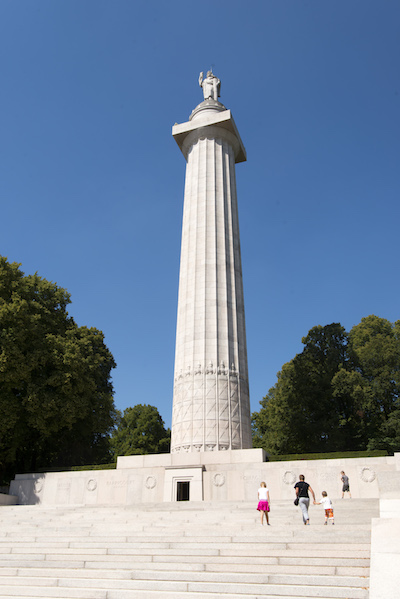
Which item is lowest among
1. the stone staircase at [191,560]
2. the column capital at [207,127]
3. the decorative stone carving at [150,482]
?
the stone staircase at [191,560]

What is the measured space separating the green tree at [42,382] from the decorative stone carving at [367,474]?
16.4 meters

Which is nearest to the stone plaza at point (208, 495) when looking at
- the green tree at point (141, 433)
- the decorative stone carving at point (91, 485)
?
the decorative stone carving at point (91, 485)

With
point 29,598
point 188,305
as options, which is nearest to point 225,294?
point 188,305

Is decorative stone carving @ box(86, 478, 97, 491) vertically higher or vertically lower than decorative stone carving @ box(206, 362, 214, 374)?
lower

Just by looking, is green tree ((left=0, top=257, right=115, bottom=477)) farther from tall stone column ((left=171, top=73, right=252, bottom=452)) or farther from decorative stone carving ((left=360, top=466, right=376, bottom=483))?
decorative stone carving ((left=360, top=466, right=376, bottom=483))

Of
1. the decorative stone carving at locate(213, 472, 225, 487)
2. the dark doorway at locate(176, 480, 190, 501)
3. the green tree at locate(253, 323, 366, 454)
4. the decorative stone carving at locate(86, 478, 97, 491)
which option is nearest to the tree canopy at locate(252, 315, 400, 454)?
the green tree at locate(253, 323, 366, 454)

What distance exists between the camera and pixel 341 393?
122 ft

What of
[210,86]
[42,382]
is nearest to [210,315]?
[42,382]

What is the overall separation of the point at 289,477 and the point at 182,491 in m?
5.18

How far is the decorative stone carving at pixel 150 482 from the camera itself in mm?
23625

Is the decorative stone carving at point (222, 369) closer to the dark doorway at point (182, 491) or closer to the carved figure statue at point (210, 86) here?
the dark doorway at point (182, 491)

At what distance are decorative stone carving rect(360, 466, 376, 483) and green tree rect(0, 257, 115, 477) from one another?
16.4m

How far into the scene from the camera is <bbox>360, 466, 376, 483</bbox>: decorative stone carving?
21016 millimetres

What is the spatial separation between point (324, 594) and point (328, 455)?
16244 mm
